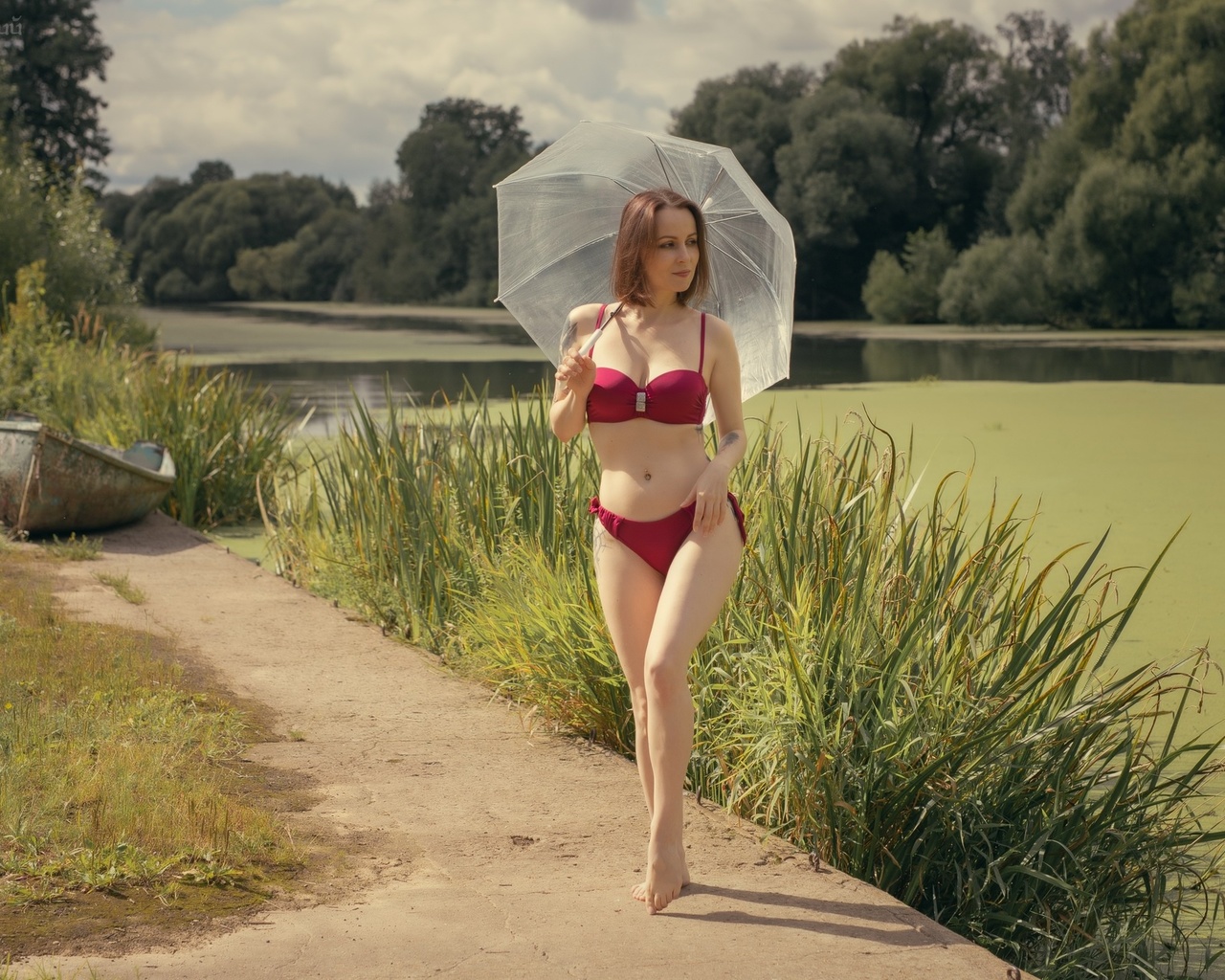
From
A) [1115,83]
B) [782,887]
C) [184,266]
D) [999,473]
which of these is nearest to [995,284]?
[1115,83]

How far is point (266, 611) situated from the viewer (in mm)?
6055

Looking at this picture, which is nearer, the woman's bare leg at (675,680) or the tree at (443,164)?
the woman's bare leg at (675,680)

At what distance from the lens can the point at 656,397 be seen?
2.96 m

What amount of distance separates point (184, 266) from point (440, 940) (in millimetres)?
70845

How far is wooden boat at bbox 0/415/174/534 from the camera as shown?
297 inches

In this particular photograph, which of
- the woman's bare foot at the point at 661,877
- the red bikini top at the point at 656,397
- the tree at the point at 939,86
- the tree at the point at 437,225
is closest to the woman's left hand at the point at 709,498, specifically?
the red bikini top at the point at 656,397

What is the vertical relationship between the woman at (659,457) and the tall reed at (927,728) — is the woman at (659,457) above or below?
above

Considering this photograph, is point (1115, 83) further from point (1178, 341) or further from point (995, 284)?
point (1178, 341)

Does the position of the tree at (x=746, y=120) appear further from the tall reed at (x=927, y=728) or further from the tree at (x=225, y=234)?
the tall reed at (x=927, y=728)

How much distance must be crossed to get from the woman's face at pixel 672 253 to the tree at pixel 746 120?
37.9m

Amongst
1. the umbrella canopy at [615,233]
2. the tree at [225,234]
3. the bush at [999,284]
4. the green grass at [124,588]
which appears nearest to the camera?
the umbrella canopy at [615,233]

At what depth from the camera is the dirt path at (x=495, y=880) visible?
2656 millimetres

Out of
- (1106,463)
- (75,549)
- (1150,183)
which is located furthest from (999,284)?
(75,549)

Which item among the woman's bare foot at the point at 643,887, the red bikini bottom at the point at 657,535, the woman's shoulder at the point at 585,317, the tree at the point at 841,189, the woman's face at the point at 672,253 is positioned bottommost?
the woman's bare foot at the point at 643,887
